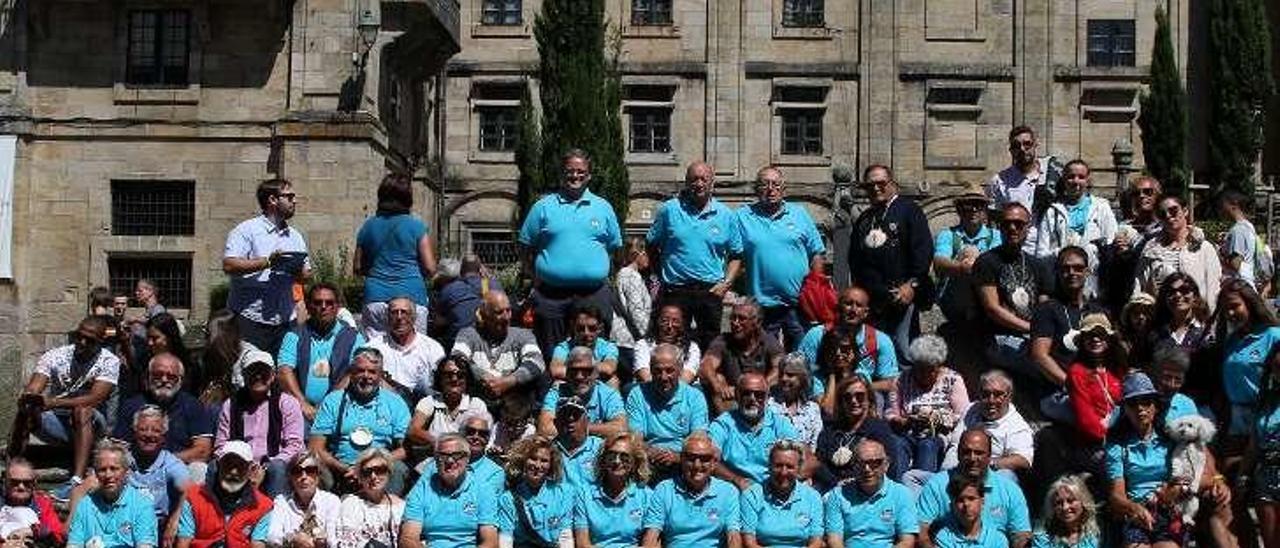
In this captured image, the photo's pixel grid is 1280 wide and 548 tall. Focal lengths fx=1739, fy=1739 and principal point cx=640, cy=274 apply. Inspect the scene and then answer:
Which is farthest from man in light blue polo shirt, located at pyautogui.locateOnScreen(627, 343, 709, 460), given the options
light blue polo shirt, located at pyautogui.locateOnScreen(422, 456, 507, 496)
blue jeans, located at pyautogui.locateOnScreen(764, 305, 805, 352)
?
blue jeans, located at pyautogui.locateOnScreen(764, 305, 805, 352)

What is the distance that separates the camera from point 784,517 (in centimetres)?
1130

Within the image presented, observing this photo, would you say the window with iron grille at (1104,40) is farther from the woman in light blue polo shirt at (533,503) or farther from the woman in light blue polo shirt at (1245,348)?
the woman in light blue polo shirt at (533,503)

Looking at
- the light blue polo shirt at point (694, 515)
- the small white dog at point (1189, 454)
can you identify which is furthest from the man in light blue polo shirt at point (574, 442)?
the small white dog at point (1189, 454)

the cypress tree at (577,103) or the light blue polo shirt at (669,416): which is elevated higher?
the cypress tree at (577,103)

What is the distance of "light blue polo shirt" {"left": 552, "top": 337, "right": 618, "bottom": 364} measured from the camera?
12.9m

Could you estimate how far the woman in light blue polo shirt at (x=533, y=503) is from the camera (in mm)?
11398

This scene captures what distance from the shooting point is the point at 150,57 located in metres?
28.8

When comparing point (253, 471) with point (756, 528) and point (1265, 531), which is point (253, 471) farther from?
point (1265, 531)

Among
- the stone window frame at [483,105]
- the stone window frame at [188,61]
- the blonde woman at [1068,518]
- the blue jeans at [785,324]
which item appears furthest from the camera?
the stone window frame at [483,105]

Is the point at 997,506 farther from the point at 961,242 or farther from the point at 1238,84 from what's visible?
the point at 1238,84

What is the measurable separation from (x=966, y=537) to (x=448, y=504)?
3.34 metres

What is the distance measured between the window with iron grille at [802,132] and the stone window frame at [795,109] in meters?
0.07

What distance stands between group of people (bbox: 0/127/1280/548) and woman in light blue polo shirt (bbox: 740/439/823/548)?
0.02m

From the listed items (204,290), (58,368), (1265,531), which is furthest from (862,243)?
(204,290)
